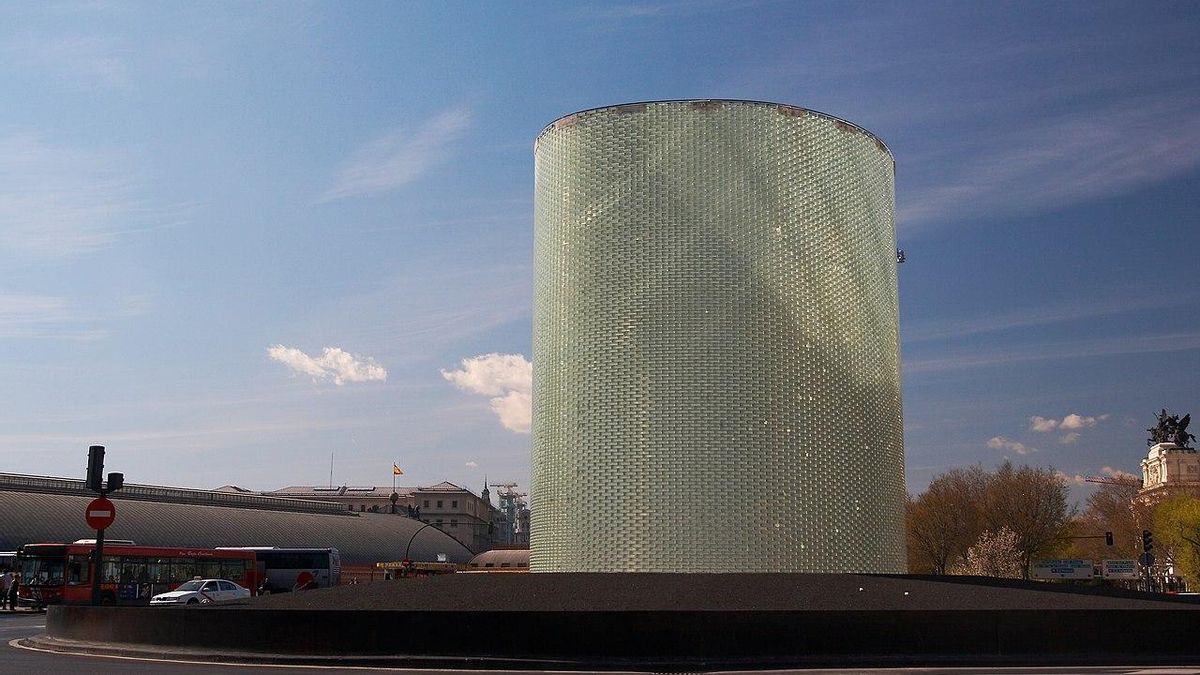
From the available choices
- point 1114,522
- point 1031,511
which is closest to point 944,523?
point 1031,511

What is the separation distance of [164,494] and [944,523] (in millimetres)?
69937

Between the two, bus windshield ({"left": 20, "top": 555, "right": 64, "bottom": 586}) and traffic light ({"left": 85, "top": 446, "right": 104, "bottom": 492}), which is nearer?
traffic light ({"left": 85, "top": 446, "right": 104, "bottom": 492})

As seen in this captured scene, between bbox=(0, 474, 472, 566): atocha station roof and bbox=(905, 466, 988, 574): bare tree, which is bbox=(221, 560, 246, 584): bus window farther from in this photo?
bbox=(905, 466, 988, 574): bare tree

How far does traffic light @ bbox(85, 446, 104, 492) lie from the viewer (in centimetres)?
2553

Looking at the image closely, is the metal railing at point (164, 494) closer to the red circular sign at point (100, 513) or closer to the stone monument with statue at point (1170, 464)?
the red circular sign at point (100, 513)

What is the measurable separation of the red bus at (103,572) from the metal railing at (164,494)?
112 ft

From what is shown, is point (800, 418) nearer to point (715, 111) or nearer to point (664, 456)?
point (664, 456)

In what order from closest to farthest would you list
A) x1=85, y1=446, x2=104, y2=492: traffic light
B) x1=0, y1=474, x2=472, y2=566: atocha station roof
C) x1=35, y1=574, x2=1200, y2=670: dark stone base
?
x1=35, y1=574, x2=1200, y2=670: dark stone base < x1=85, y1=446, x2=104, y2=492: traffic light < x1=0, y1=474, x2=472, y2=566: atocha station roof

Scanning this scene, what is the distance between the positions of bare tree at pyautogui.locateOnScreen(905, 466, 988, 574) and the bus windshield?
2427 inches

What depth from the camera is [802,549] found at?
2639 centimetres

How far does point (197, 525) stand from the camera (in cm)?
9075

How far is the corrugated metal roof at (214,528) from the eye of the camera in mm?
Result: 76875

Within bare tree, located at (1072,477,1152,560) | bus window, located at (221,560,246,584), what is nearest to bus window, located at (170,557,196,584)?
bus window, located at (221,560,246,584)

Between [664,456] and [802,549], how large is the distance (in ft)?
13.3
